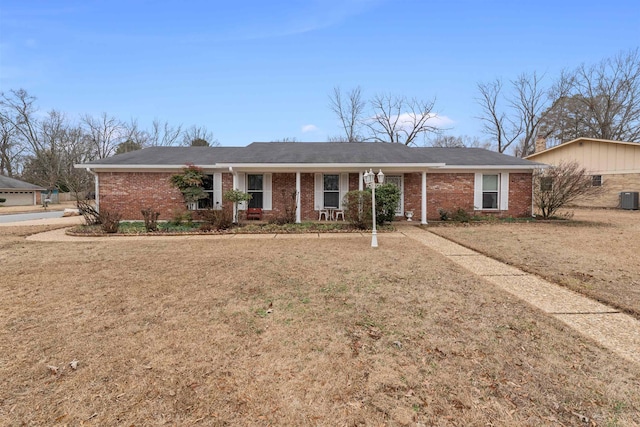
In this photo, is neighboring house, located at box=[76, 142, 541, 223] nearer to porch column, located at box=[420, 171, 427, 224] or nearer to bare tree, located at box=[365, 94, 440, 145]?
porch column, located at box=[420, 171, 427, 224]

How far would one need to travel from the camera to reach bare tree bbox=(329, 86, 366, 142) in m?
30.4

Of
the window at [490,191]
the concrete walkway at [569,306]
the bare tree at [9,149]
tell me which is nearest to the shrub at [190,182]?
the concrete walkway at [569,306]

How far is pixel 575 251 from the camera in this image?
23.4ft

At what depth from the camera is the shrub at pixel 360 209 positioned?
10.6 meters

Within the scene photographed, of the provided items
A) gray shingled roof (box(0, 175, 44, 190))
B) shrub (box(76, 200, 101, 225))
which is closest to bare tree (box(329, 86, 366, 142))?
shrub (box(76, 200, 101, 225))

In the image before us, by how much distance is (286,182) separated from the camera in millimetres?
13336

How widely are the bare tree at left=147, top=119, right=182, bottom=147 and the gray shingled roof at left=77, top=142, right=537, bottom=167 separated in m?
A: 25.3

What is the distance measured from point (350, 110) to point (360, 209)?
22.8 m

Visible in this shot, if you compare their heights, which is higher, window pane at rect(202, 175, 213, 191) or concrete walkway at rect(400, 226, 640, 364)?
window pane at rect(202, 175, 213, 191)

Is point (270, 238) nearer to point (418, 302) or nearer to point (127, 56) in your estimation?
point (418, 302)

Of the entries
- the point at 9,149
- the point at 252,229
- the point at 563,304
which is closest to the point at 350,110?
the point at 252,229

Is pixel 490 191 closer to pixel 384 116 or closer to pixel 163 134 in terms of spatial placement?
pixel 384 116

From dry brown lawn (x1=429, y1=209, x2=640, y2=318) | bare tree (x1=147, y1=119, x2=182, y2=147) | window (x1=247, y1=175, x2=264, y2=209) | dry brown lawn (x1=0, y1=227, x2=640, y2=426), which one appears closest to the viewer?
dry brown lawn (x1=0, y1=227, x2=640, y2=426)

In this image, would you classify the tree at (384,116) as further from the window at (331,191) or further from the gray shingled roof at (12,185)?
the gray shingled roof at (12,185)
